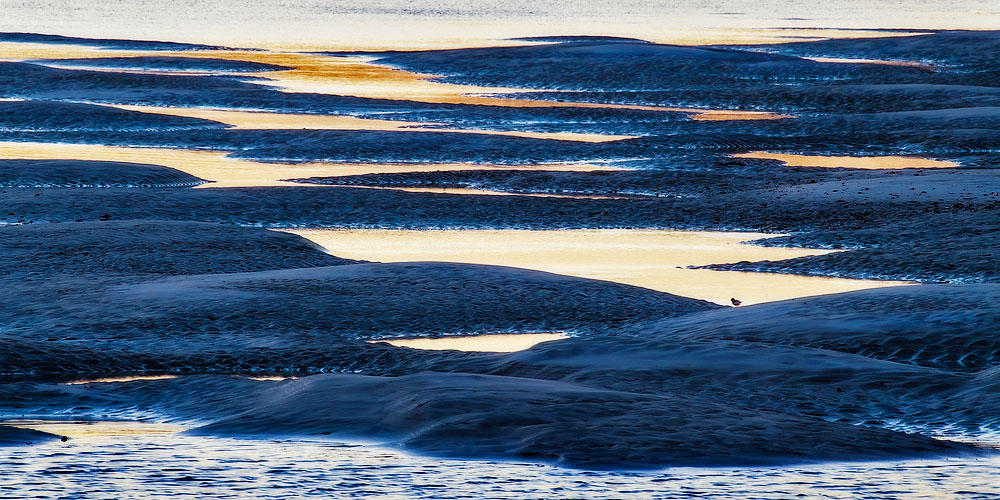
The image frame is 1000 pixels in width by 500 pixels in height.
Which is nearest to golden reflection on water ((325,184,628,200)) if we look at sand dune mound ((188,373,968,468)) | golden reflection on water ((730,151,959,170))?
golden reflection on water ((730,151,959,170))

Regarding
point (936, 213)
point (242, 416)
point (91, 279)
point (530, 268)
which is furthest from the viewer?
point (936, 213)

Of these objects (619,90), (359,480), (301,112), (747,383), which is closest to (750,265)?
(747,383)

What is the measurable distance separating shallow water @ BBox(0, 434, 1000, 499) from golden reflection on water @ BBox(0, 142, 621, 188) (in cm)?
1796

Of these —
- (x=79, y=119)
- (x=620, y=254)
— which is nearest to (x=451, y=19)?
(x=79, y=119)

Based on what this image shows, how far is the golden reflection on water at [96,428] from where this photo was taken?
9.39 m

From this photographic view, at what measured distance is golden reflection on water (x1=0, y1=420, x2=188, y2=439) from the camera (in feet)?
30.8

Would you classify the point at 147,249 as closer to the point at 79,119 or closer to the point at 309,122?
Result: the point at 79,119

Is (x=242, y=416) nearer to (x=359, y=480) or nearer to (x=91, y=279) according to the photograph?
(x=359, y=480)

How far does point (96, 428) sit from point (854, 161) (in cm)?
2225

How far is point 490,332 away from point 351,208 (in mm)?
9095

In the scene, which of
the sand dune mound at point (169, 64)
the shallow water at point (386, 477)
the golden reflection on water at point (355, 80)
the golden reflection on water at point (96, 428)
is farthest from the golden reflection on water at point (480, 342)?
the sand dune mound at point (169, 64)

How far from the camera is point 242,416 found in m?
9.75

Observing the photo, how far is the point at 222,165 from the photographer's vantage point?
98.6 feet

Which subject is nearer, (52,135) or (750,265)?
(750,265)
